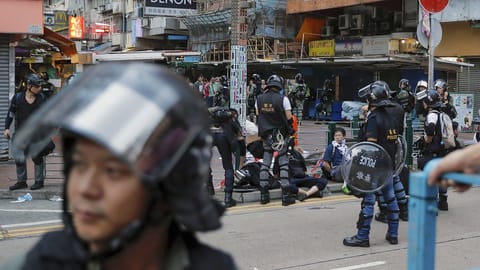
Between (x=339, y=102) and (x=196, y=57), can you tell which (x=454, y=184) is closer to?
(x=339, y=102)

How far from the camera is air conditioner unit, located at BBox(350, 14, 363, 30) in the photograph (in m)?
26.7

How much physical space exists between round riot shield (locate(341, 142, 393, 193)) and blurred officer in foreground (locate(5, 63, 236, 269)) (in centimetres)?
504

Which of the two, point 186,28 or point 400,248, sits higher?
point 186,28

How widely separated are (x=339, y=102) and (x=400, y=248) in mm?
19010

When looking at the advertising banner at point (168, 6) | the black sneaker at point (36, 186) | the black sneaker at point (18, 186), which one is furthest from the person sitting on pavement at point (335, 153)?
the advertising banner at point (168, 6)

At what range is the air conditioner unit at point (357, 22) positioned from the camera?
2667 cm

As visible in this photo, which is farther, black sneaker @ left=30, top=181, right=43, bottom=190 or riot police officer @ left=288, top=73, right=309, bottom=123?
riot police officer @ left=288, top=73, right=309, bottom=123

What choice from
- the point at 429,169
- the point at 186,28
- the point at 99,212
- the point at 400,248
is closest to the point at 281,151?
the point at 400,248

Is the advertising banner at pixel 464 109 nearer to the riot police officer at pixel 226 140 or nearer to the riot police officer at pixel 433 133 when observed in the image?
the riot police officer at pixel 433 133

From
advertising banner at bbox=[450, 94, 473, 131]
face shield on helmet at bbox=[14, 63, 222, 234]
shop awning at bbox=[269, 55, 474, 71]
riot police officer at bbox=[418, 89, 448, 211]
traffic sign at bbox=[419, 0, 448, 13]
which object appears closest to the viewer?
face shield on helmet at bbox=[14, 63, 222, 234]

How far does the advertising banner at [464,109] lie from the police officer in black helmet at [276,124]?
1312cm

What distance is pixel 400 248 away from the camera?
6.40 metres

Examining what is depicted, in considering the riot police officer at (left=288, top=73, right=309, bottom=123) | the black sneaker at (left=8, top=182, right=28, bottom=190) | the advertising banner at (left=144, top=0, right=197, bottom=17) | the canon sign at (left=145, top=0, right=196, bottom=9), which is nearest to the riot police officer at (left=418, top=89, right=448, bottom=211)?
the black sneaker at (left=8, top=182, right=28, bottom=190)

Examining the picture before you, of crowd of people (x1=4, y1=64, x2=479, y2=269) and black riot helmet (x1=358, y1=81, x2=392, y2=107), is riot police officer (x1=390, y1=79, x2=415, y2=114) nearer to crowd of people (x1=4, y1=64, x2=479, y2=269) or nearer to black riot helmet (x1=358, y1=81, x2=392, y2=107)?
black riot helmet (x1=358, y1=81, x2=392, y2=107)
